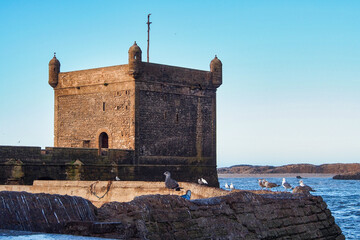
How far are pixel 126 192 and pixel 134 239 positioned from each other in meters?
11.1

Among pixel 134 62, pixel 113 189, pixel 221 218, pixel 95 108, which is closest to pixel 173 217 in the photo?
pixel 221 218

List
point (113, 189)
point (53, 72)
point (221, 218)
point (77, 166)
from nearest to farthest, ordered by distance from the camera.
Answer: point (221, 218) → point (113, 189) → point (77, 166) → point (53, 72)

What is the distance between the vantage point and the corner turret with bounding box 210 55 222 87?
111 ft

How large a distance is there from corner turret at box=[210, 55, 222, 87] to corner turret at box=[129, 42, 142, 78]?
5.21m

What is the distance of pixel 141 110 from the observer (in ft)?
100

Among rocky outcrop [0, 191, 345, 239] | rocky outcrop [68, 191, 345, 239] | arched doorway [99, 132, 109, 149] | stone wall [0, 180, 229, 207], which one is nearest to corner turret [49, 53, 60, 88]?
arched doorway [99, 132, 109, 149]

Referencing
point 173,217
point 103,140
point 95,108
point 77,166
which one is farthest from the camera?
point 103,140

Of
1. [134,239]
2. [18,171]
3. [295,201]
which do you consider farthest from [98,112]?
[134,239]

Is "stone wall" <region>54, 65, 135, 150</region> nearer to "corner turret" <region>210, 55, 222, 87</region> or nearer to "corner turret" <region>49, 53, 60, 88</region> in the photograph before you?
"corner turret" <region>49, 53, 60, 88</region>

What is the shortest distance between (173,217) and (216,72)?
2609 cm

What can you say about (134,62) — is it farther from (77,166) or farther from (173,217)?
(173,217)

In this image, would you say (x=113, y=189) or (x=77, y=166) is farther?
(x=77, y=166)

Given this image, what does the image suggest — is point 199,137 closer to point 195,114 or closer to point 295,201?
point 195,114

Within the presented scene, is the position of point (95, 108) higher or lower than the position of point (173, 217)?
higher
